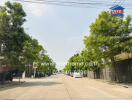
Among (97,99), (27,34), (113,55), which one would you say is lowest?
(97,99)

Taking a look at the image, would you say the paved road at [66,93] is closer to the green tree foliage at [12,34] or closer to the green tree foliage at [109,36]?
the green tree foliage at [109,36]

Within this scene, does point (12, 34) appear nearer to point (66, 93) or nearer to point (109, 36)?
point (109, 36)

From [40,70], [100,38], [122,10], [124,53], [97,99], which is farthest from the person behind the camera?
[40,70]

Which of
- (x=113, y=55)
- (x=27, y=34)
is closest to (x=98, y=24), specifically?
(x=113, y=55)

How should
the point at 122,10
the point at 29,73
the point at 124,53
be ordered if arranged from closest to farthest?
the point at 122,10 → the point at 124,53 → the point at 29,73

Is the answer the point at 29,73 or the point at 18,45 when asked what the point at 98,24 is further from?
the point at 29,73

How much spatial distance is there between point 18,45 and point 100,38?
40.0ft

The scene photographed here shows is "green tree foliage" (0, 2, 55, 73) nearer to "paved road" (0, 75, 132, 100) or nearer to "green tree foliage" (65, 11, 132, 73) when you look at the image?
"green tree foliage" (65, 11, 132, 73)

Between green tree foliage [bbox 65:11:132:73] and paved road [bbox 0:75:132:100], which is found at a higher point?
green tree foliage [bbox 65:11:132:73]

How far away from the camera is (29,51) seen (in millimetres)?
55438

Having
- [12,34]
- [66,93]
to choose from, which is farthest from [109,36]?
[66,93]

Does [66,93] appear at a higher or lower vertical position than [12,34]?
lower

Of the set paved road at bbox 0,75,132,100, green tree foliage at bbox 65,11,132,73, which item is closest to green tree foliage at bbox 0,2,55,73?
green tree foliage at bbox 65,11,132,73

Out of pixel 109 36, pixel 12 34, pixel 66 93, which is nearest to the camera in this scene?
pixel 66 93
